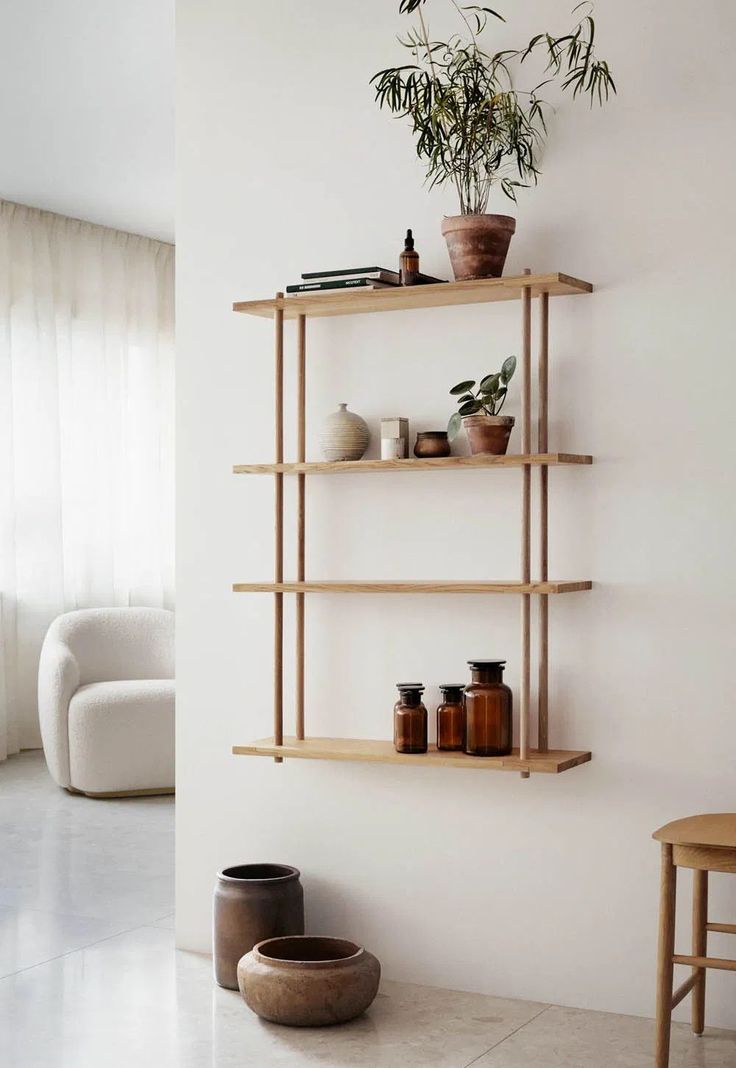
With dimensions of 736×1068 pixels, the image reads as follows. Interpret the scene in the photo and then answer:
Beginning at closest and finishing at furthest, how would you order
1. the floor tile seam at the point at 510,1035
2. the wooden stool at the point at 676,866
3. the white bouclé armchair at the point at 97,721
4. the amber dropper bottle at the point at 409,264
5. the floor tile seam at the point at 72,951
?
1. the wooden stool at the point at 676,866
2. the floor tile seam at the point at 510,1035
3. the amber dropper bottle at the point at 409,264
4. the floor tile seam at the point at 72,951
5. the white bouclé armchair at the point at 97,721

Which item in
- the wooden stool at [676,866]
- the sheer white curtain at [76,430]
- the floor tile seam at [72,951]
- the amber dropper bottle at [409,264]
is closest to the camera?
the wooden stool at [676,866]

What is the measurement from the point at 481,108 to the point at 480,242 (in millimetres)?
305

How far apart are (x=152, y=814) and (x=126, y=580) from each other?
213cm

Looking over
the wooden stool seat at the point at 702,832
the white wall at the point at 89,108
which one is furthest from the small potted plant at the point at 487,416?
the white wall at the point at 89,108

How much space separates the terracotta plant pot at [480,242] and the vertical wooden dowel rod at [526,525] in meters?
0.08

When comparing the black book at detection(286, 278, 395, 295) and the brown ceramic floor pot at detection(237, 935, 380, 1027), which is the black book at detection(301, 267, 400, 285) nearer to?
the black book at detection(286, 278, 395, 295)

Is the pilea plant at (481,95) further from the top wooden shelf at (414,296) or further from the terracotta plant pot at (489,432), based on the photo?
the terracotta plant pot at (489,432)

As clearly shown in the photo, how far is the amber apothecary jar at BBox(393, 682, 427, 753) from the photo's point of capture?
10.6 ft

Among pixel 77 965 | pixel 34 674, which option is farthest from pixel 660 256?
pixel 34 674

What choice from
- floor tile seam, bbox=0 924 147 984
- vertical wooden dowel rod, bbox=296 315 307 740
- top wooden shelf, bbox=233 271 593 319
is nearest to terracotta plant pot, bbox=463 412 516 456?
top wooden shelf, bbox=233 271 593 319

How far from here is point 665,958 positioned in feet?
8.90

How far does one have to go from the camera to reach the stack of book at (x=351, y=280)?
3236 millimetres

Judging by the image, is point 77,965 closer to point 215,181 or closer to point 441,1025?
point 441,1025

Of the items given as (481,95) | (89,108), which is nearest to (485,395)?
(481,95)
